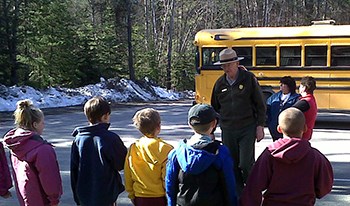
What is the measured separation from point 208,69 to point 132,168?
48.7 feet

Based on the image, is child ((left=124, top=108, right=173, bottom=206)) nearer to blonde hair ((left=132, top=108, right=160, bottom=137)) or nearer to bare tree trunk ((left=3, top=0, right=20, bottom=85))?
blonde hair ((left=132, top=108, right=160, bottom=137))

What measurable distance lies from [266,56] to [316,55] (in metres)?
1.65

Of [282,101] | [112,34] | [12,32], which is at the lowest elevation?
[112,34]

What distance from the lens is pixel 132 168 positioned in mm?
4590

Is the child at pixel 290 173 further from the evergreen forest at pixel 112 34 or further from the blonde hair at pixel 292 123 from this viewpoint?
the evergreen forest at pixel 112 34

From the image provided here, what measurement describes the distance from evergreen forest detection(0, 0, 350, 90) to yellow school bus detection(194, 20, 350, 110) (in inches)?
591

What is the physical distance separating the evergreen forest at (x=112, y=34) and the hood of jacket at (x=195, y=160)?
26870 millimetres

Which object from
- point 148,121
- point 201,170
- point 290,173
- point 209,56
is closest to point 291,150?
point 290,173

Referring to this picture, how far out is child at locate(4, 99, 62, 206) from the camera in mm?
4531

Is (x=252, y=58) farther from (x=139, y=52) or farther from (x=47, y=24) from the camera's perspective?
(x=139, y=52)

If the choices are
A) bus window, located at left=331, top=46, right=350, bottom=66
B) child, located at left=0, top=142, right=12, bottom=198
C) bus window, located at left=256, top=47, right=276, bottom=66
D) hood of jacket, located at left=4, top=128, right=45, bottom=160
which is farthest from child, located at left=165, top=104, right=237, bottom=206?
bus window, located at left=256, top=47, right=276, bottom=66

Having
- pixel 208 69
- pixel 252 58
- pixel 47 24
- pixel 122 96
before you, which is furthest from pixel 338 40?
pixel 47 24

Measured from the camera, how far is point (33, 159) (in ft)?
14.9

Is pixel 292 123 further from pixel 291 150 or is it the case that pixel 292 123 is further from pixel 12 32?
pixel 12 32
